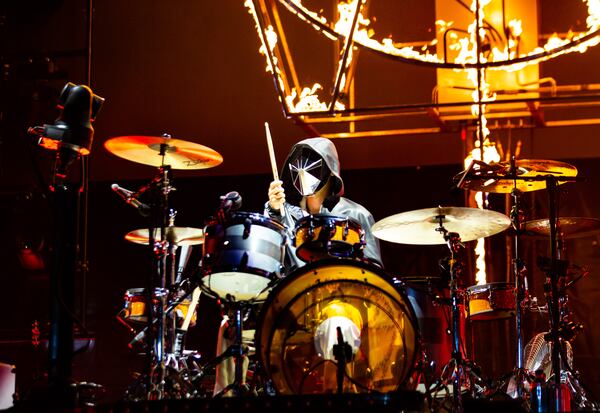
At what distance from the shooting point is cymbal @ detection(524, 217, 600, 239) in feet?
22.0

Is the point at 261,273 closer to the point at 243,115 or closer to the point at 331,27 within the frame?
the point at 331,27

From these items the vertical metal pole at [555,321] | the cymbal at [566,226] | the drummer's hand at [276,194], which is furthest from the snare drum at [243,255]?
the cymbal at [566,226]

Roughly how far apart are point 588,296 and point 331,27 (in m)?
4.28

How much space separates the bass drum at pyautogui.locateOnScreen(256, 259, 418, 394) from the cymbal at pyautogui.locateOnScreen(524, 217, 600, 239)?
186cm

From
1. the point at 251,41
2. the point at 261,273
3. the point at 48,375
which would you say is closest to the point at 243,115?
the point at 251,41

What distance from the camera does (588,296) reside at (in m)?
8.39

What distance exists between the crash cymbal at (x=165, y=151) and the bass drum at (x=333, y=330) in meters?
1.58

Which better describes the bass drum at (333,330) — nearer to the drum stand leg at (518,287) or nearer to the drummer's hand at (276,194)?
the drummer's hand at (276,194)

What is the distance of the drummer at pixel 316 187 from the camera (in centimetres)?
668

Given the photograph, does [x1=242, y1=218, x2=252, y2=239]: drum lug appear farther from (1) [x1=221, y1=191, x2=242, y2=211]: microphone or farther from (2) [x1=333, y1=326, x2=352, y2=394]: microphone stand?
(2) [x1=333, y1=326, x2=352, y2=394]: microphone stand

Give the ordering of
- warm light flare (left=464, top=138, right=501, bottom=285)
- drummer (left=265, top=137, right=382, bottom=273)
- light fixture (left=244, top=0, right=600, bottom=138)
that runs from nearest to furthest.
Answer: drummer (left=265, top=137, right=382, bottom=273) < light fixture (left=244, top=0, right=600, bottom=138) < warm light flare (left=464, top=138, right=501, bottom=285)

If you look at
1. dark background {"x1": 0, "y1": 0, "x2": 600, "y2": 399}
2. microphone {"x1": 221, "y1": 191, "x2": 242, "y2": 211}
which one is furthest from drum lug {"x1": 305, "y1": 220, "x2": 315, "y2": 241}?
dark background {"x1": 0, "y1": 0, "x2": 600, "y2": 399}

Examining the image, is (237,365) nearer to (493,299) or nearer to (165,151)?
(165,151)

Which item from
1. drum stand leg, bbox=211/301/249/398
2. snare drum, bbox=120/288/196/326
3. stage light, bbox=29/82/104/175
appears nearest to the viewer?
stage light, bbox=29/82/104/175
